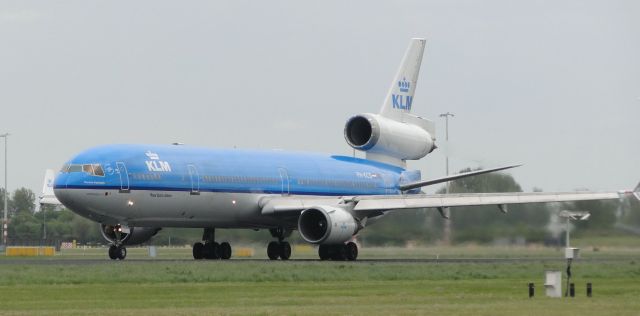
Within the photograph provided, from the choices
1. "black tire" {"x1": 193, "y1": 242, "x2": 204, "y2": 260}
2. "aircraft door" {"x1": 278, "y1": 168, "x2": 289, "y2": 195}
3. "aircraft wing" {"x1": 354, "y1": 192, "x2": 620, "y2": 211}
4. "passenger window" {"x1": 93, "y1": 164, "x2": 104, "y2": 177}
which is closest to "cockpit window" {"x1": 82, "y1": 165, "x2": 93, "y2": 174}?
"passenger window" {"x1": 93, "y1": 164, "x2": 104, "y2": 177}

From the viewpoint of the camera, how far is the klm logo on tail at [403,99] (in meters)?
67.9

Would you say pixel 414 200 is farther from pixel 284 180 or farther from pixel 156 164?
pixel 156 164

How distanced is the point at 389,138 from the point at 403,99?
153 inches

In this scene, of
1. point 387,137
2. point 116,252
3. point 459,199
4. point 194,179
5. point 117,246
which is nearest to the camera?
point 116,252

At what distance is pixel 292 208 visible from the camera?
2274 inches

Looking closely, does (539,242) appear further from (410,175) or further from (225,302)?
(225,302)

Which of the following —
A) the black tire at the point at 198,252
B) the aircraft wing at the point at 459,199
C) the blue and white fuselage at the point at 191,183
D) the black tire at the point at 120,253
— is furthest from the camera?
the black tire at the point at 198,252

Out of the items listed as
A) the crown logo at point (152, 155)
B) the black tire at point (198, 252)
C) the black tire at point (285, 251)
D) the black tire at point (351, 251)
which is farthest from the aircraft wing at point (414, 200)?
the crown logo at point (152, 155)

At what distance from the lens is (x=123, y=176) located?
5306cm

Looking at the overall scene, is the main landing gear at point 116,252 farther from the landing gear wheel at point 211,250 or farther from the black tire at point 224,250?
the black tire at point 224,250

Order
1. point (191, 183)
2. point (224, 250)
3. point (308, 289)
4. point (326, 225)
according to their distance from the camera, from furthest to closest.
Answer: point (224, 250), point (326, 225), point (191, 183), point (308, 289)

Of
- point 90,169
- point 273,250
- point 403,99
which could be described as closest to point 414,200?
point 273,250

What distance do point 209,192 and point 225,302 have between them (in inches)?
991

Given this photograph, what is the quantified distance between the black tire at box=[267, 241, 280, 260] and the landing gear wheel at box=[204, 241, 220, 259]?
2237mm
